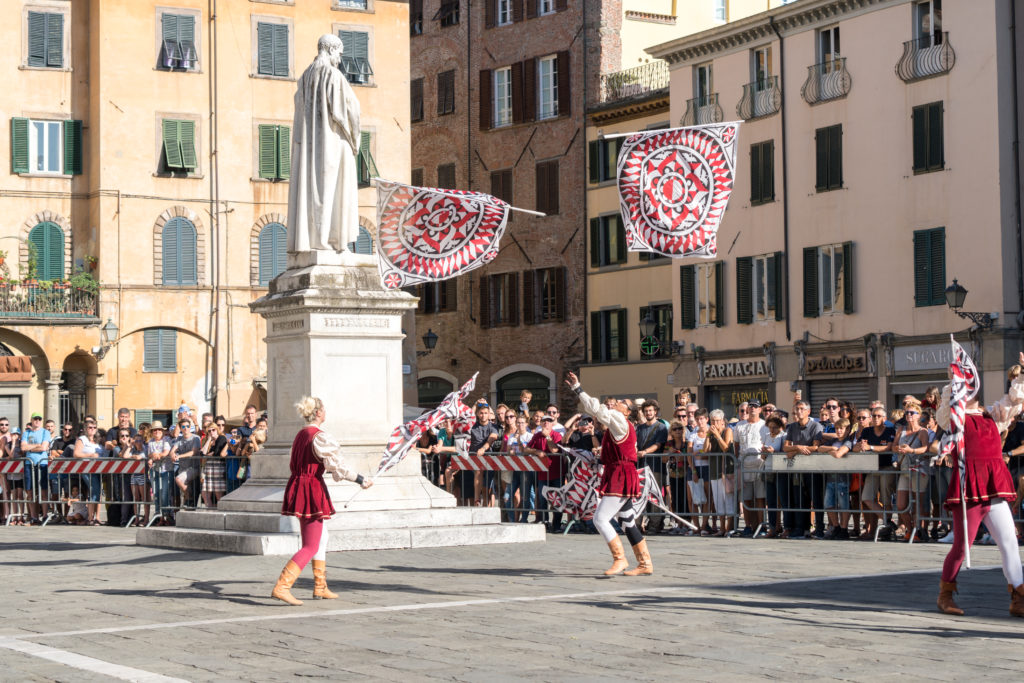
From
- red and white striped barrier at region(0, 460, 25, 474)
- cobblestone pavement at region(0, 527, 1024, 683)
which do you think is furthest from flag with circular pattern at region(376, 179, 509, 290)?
red and white striped barrier at region(0, 460, 25, 474)

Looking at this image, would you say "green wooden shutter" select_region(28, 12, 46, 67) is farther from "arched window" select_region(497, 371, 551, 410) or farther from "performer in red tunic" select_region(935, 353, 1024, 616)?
"performer in red tunic" select_region(935, 353, 1024, 616)

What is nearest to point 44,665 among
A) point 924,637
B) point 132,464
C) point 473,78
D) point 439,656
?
point 439,656

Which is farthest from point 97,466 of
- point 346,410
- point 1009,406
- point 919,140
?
point 919,140

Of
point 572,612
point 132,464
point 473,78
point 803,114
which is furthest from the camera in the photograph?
point 473,78

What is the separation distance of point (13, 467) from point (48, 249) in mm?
18699

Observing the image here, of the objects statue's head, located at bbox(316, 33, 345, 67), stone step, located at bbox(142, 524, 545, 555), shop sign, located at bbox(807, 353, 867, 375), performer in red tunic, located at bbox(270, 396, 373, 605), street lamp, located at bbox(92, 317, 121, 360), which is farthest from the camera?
street lamp, located at bbox(92, 317, 121, 360)

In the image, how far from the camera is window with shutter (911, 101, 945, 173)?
41.4 m

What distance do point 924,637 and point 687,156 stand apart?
300 inches

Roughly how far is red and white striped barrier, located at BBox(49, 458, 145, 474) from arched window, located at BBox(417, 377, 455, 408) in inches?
1218

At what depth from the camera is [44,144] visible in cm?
4747

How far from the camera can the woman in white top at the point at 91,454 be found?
2862 cm

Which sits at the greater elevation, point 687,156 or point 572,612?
point 687,156

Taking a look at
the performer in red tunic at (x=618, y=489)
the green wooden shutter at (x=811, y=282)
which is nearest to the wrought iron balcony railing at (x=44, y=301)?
the green wooden shutter at (x=811, y=282)

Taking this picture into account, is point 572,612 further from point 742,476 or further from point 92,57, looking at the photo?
point 92,57
